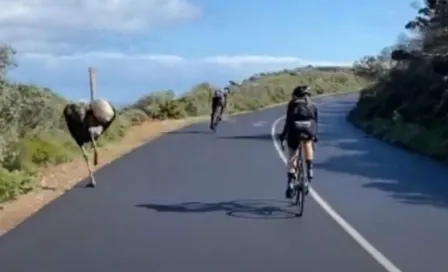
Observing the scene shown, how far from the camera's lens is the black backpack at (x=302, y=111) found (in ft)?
51.0

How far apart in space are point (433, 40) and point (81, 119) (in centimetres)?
2507

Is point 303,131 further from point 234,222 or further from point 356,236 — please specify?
point 356,236

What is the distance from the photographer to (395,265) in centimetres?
1093

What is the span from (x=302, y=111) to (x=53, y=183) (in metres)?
7.06

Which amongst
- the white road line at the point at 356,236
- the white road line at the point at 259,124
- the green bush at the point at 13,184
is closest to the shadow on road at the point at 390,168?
the white road line at the point at 356,236

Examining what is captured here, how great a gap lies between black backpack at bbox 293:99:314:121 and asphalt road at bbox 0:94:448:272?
1.40 m

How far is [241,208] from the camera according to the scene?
15938 mm

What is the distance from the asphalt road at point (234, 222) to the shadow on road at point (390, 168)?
4 centimetres

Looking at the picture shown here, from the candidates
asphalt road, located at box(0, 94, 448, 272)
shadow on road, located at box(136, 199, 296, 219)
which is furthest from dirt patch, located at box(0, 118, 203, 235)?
shadow on road, located at box(136, 199, 296, 219)

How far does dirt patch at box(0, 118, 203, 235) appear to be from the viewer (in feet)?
52.3

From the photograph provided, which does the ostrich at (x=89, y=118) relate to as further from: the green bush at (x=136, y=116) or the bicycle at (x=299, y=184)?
the green bush at (x=136, y=116)

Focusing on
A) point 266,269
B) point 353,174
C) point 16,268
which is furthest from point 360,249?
point 353,174

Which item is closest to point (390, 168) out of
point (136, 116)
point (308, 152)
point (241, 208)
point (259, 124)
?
point (308, 152)

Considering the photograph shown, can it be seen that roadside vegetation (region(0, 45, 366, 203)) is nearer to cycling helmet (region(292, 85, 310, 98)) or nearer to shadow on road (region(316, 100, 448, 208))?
cycling helmet (region(292, 85, 310, 98))
